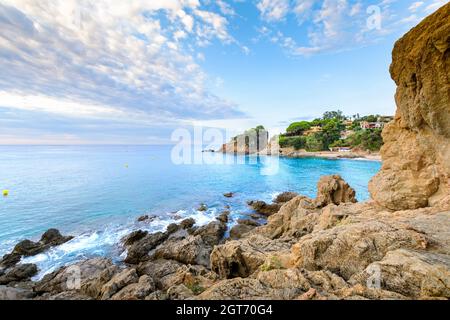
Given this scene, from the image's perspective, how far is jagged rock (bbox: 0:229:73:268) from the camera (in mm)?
14219

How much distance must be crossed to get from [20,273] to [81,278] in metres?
4.51

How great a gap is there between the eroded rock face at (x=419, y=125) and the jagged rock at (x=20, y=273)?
2092cm

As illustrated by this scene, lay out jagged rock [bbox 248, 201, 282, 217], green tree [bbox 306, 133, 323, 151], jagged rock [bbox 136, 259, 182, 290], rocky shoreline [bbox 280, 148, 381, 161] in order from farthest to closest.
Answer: green tree [bbox 306, 133, 323, 151] → rocky shoreline [bbox 280, 148, 381, 161] → jagged rock [bbox 248, 201, 282, 217] → jagged rock [bbox 136, 259, 182, 290]

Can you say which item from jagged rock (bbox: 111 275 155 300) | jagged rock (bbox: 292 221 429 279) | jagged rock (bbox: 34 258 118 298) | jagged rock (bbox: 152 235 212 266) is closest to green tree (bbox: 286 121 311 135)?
jagged rock (bbox: 152 235 212 266)

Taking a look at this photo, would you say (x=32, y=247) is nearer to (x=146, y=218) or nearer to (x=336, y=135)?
(x=146, y=218)

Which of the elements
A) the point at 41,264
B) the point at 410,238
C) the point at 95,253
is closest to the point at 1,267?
the point at 41,264

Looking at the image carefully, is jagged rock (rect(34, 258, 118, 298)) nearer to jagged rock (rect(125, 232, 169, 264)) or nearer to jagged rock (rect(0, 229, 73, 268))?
jagged rock (rect(125, 232, 169, 264))

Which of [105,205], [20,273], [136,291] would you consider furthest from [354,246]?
[105,205]

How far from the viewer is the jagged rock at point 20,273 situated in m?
12.2

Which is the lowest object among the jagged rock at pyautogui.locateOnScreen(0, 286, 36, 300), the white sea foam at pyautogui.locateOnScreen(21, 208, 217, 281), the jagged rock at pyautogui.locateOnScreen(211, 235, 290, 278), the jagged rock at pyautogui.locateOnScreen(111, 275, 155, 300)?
the white sea foam at pyautogui.locateOnScreen(21, 208, 217, 281)

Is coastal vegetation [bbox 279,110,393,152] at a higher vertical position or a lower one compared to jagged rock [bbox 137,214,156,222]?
higher

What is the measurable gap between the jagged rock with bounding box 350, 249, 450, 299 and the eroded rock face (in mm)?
5777
